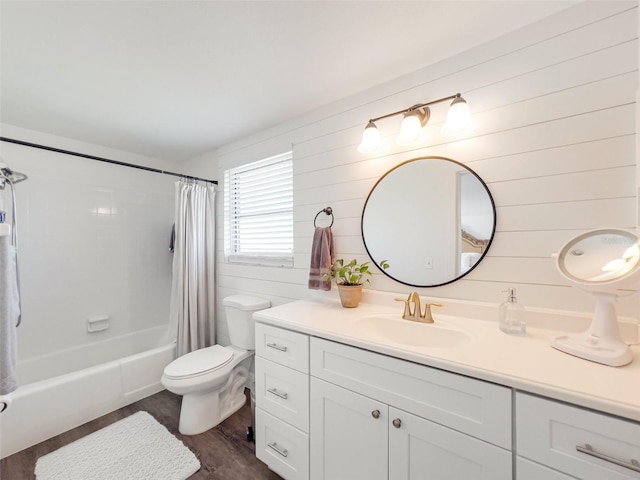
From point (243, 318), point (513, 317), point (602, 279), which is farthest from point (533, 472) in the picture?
point (243, 318)

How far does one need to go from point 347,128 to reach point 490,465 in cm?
174

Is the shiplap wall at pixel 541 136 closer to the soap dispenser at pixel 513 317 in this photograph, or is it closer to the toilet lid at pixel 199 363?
the soap dispenser at pixel 513 317

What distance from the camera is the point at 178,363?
5.76 ft

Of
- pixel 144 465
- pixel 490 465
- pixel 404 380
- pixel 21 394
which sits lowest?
pixel 144 465

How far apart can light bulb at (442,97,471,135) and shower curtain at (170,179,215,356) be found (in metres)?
2.17

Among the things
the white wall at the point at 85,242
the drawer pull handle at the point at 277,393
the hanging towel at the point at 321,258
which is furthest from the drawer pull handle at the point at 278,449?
the white wall at the point at 85,242

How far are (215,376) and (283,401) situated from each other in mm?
669

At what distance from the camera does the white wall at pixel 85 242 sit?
6.95 feet

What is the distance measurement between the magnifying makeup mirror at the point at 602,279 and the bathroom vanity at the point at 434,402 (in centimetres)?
4

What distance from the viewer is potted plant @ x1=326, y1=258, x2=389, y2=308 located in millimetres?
1503

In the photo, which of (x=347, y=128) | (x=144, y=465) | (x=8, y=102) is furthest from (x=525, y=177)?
(x=8, y=102)

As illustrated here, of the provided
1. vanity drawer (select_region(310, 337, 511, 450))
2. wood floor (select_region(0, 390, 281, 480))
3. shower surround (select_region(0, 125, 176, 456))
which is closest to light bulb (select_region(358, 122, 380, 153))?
vanity drawer (select_region(310, 337, 511, 450))

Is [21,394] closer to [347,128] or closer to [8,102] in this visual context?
[8,102]

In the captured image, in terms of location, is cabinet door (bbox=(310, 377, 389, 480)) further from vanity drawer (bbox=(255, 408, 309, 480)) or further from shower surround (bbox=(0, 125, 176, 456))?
shower surround (bbox=(0, 125, 176, 456))
